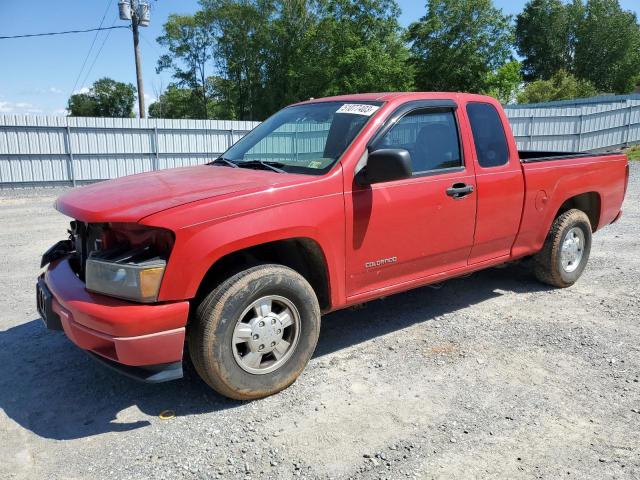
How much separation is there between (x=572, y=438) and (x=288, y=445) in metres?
1.57

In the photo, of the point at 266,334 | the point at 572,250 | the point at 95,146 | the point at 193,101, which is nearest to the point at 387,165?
the point at 266,334

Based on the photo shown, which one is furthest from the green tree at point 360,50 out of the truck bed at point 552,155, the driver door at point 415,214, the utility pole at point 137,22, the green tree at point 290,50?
the driver door at point 415,214

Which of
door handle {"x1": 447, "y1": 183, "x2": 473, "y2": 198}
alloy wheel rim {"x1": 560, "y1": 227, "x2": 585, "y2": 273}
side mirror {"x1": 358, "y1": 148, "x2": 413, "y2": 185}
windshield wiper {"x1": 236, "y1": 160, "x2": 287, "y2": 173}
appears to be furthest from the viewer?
alloy wheel rim {"x1": 560, "y1": 227, "x2": 585, "y2": 273}

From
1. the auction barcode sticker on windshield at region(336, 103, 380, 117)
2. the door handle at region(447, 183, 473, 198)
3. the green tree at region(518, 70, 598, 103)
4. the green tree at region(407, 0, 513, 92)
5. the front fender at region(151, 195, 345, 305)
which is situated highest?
the green tree at region(407, 0, 513, 92)

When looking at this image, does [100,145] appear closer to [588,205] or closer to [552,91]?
[588,205]

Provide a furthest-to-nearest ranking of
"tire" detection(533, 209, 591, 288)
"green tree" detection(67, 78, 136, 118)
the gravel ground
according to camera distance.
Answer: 1. "green tree" detection(67, 78, 136, 118)
2. "tire" detection(533, 209, 591, 288)
3. the gravel ground

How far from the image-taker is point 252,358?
3.16m

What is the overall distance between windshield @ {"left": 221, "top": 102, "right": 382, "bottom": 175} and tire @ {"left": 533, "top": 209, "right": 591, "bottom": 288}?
2558 mm

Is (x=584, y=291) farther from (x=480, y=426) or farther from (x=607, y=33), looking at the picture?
(x=607, y=33)

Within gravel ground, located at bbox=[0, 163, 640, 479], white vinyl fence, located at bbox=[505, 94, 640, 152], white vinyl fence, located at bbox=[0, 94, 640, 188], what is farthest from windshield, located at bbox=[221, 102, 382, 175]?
white vinyl fence, located at bbox=[505, 94, 640, 152]

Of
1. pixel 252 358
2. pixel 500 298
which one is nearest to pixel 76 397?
pixel 252 358

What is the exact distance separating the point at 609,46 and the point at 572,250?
198 ft

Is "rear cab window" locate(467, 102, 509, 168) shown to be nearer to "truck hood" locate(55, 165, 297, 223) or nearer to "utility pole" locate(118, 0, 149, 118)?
"truck hood" locate(55, 165, 297, 223)

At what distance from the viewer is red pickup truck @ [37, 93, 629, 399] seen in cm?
280
